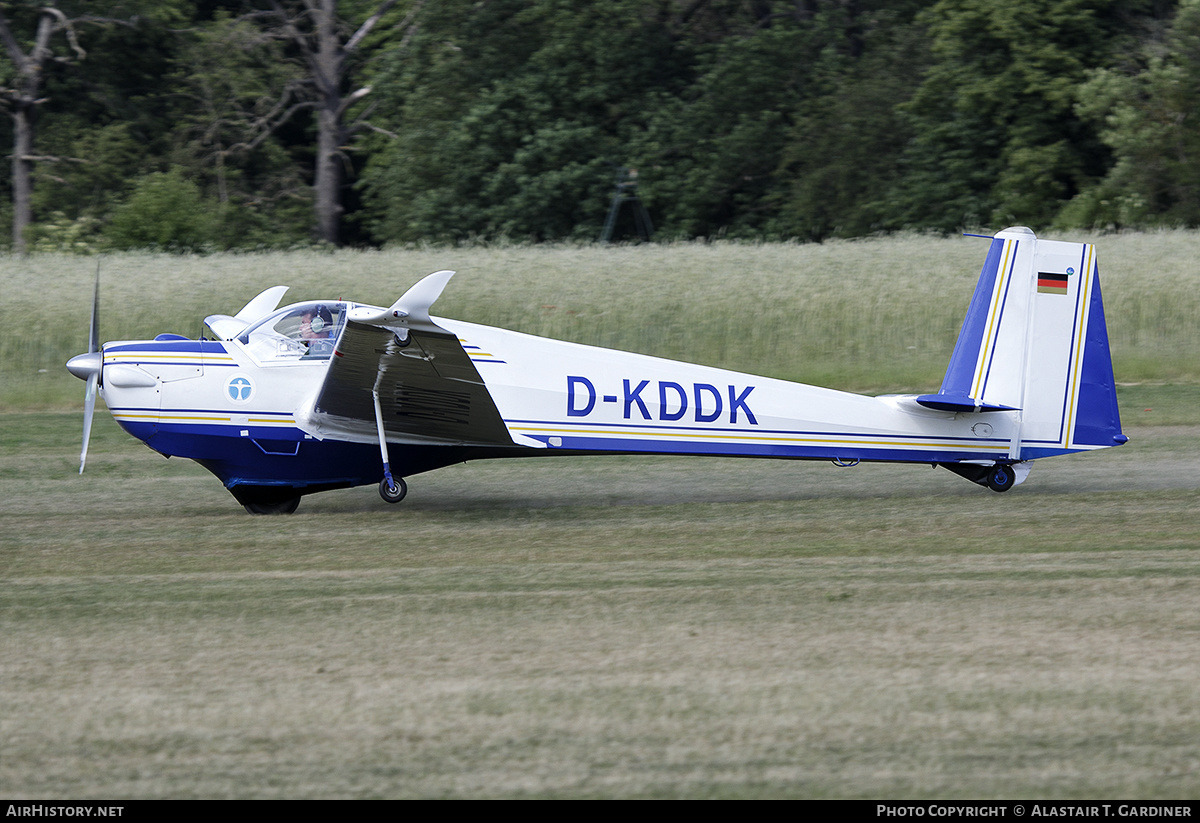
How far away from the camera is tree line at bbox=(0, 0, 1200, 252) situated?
1352 inches

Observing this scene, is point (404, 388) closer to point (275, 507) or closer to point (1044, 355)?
point (275, 507)

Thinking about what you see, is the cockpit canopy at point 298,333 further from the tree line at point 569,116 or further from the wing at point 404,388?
the tree line at point 569,116

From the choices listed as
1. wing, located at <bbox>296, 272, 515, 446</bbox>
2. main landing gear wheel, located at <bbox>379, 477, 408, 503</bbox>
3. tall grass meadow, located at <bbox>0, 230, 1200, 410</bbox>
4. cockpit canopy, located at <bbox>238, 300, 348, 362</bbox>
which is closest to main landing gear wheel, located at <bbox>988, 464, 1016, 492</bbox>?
wing, located at <bbox>296, 272, 515, 446</bbox>

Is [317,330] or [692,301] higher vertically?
[317,330]

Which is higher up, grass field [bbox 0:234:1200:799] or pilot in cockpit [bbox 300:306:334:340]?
pilot in cockpit [bbox 300:306:334:340]

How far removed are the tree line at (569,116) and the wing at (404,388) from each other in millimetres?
25209

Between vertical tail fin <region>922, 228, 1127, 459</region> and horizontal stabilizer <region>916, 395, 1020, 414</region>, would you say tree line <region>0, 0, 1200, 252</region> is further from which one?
horizontal stabilizer <region>916, 395, 1020, 414</region>

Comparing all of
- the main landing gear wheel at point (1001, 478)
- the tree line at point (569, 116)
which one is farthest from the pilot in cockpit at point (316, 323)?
the tree line at point (569, 116)

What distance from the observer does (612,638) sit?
6.54 metres

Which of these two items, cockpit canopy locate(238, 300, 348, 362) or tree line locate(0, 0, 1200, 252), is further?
tree line locate(0, 0, 1200, 252)

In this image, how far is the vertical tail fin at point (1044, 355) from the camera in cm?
1045

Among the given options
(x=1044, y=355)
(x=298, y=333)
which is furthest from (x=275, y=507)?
(x=1044, y=355)

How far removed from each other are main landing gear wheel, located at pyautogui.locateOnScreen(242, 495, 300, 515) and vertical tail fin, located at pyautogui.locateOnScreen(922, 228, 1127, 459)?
18.9 ft

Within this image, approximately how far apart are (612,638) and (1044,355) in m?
5.74
